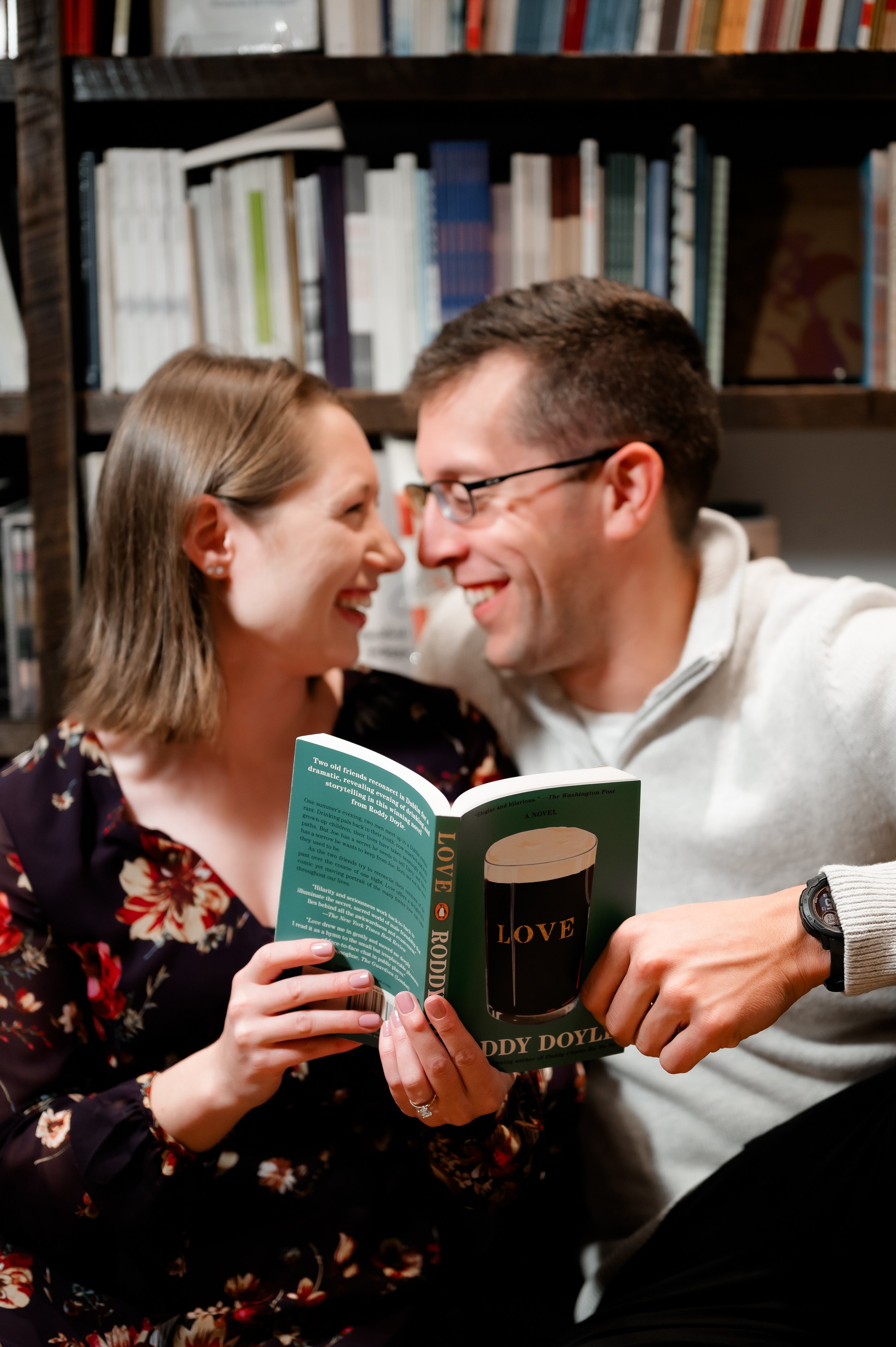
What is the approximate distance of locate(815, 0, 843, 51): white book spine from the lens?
1.38 meters

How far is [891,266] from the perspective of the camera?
4.79 ft


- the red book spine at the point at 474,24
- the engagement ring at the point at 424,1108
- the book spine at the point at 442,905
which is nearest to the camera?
the book spine at the point at 442,905

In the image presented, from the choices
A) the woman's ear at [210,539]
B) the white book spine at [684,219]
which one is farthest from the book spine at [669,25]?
the woman's ear at [210,539]

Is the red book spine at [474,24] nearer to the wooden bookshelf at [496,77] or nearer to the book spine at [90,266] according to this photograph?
the wooden bookshelf at [496,77]

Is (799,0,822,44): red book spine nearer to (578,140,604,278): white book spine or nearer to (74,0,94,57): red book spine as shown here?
(578,140,604,278): white book spine

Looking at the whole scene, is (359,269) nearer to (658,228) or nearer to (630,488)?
(658,228)

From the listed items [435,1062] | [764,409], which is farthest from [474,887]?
[764,409]

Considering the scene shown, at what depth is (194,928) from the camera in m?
1.00

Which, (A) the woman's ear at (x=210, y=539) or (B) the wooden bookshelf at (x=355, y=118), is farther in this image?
(B) the wooden bookshelf at (x=355, y=118)

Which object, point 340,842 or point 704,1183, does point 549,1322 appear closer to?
point 704,1183

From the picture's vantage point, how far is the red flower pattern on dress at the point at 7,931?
96 cm

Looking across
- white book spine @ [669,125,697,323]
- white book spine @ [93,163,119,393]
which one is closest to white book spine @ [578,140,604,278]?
white book spine @ [669,125,697,323]

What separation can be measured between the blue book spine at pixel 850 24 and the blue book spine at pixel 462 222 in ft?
1.76

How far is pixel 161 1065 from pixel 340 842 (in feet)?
1.37
